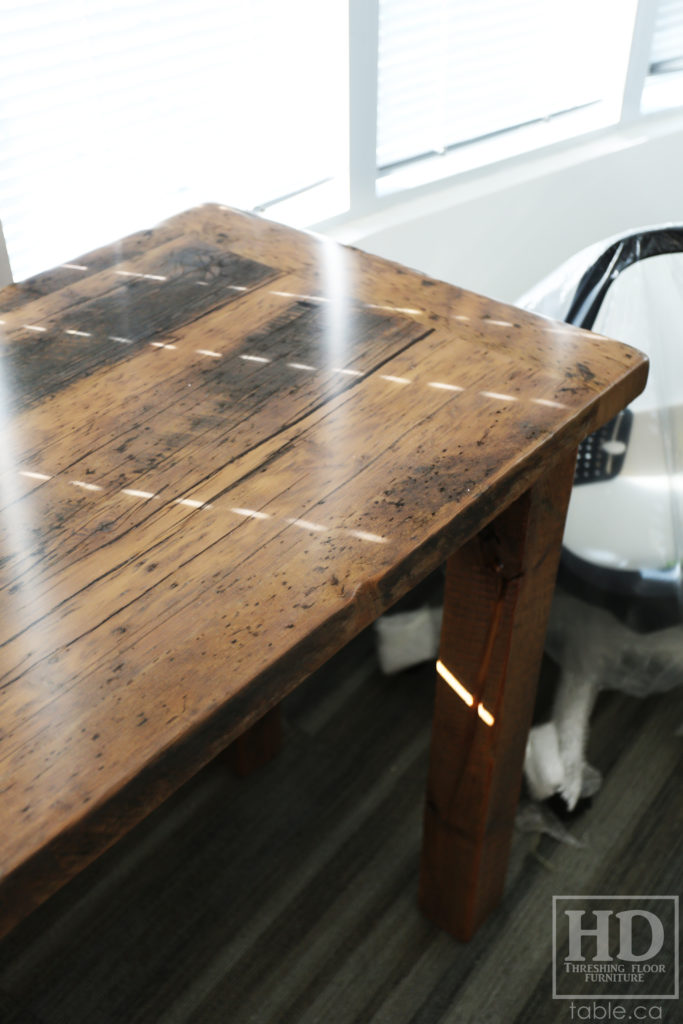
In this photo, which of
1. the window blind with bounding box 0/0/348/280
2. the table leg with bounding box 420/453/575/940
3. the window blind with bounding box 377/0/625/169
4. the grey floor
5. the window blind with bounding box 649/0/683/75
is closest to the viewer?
the table leg with bounding box 420/453/575/940

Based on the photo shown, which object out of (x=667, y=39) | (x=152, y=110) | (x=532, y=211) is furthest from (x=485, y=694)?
(x=667, y=39)

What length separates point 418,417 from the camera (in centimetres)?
85

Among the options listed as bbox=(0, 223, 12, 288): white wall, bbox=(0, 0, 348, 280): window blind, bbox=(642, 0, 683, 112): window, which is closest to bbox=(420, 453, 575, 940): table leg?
bbox=(0, 223, 12, 288): white wall

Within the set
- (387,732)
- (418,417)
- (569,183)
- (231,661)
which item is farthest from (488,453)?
(569,183)

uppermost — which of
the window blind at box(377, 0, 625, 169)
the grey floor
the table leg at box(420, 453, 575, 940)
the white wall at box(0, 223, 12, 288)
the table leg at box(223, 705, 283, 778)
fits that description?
the window blind at box(377, 0, 625, 169)

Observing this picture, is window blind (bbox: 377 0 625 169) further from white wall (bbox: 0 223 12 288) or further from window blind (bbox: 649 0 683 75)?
white wall (bbox: 0 223 12 288)

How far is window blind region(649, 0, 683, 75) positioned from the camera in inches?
86.3

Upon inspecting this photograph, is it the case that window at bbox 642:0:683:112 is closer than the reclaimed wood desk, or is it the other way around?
the reclaimed wood desk

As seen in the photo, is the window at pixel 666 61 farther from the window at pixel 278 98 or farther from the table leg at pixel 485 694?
the table leg at pixel 485 694

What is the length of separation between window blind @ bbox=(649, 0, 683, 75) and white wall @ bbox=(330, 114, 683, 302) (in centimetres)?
12

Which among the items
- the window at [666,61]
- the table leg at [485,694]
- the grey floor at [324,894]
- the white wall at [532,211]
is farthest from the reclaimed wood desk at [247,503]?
the window at [666,61]

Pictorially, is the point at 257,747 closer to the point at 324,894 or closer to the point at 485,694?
the point at 324,894

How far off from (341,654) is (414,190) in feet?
2.97

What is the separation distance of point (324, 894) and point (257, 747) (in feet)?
0.79
